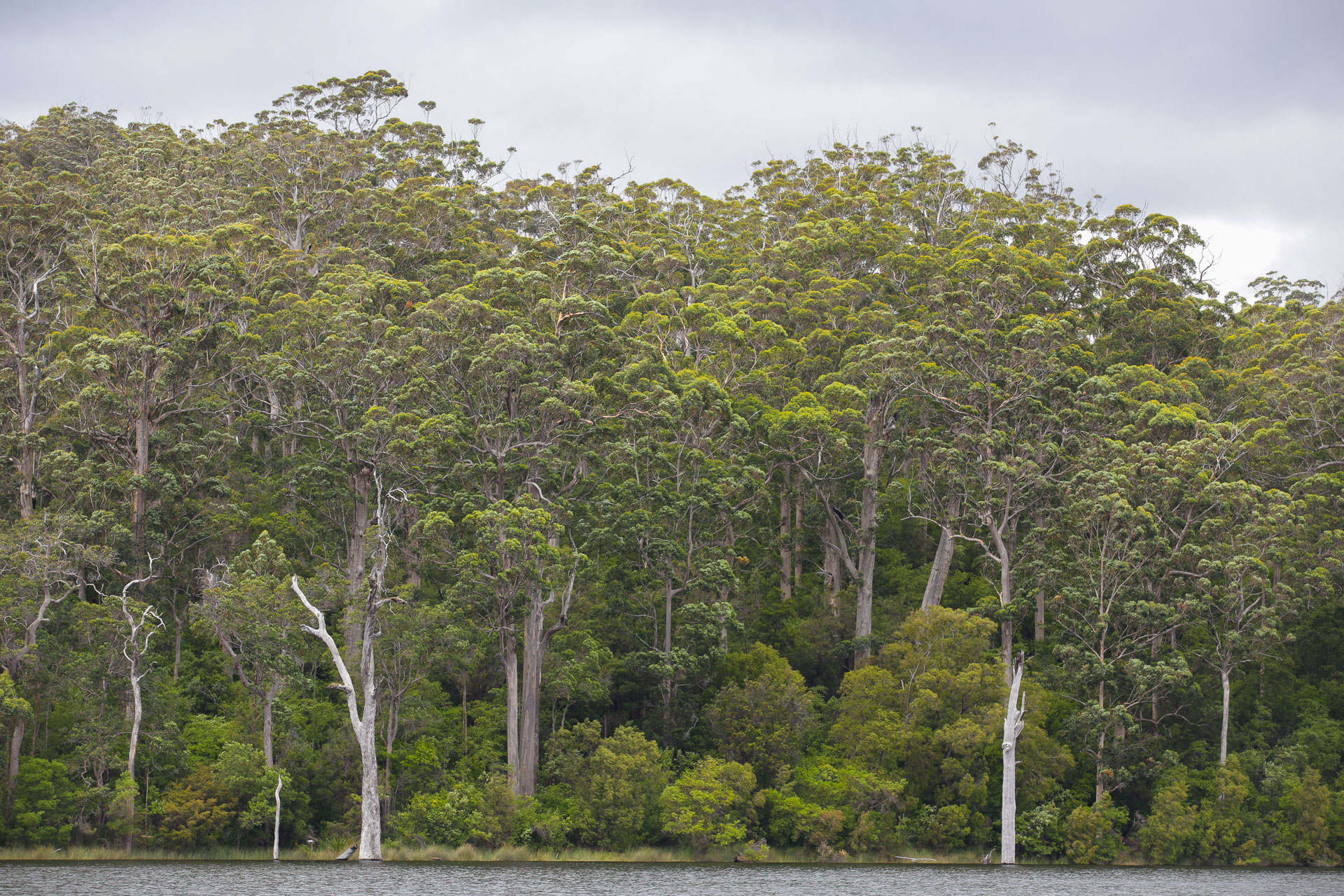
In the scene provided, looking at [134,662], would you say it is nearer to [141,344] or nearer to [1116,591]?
[141,344]

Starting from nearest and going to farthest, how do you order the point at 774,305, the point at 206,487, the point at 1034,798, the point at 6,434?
the point at 1034,798 → the point at 6,434 → the point at 206,487 → the point at 774,305

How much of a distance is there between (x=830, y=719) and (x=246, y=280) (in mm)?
32072

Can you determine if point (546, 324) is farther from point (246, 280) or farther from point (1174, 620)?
point (1174, 620)

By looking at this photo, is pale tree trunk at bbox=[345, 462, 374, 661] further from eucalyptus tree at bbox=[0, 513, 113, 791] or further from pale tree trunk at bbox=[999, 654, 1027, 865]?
pale tree trunk at bbox=[999, 654, 1027, 865]

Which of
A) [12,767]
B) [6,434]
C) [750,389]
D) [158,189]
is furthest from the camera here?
[158,189]

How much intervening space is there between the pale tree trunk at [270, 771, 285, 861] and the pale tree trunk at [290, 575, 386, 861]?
7.81 feet

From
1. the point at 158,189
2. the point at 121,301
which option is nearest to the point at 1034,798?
the point at 121,301

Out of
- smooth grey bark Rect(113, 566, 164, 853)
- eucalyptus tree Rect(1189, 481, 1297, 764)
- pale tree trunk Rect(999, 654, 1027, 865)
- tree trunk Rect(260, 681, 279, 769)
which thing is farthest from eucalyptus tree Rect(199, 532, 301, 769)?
eucalyptus tree Rect(1189, 481, 1297, 764)

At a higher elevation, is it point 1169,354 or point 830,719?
point 1169,354

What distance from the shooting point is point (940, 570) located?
156 ft

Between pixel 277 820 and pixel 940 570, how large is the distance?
89.5 feet

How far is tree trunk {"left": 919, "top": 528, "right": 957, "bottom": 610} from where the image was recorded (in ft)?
154

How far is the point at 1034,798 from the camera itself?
38.3m

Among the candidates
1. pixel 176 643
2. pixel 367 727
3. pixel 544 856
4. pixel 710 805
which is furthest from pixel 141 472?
pixel 710 805
